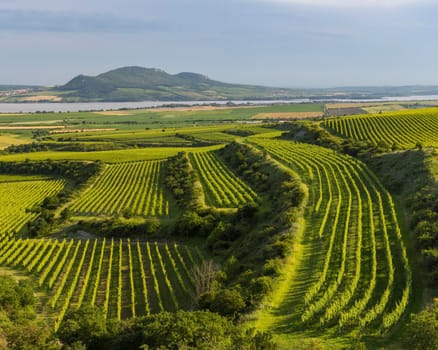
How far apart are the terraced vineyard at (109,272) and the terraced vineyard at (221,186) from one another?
49.7 ft

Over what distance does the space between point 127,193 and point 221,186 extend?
23.2m

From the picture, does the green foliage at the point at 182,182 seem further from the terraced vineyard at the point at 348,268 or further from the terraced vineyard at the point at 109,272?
the terraced vineyard at the point at 348,268

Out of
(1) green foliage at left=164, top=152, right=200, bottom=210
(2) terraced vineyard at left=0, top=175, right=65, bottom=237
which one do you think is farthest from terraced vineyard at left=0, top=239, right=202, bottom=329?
(1) green foliage at left=164, top=152, right=200, bottom=210

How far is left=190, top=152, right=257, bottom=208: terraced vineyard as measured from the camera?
7181cm

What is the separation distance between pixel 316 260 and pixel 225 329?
14418mm

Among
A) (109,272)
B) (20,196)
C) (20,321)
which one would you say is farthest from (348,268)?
(20,196)

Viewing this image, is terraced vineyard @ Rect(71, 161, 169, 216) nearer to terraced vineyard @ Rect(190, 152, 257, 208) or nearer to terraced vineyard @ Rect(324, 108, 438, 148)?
terraced vineyard @ Rect(190, 152, 257, 208)

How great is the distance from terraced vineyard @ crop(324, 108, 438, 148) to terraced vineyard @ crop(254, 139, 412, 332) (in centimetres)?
4935

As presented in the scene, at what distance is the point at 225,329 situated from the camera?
989 inches

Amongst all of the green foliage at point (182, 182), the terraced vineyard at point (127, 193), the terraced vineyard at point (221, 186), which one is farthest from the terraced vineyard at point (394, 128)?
the terraced vineyard at point (127, 193)

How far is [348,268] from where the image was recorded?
112 ft

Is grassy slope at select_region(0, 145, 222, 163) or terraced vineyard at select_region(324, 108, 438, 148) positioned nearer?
terraced vineyard at select_region(324, 108, 438, 148)

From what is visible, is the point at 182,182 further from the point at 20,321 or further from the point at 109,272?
the point at 20,321

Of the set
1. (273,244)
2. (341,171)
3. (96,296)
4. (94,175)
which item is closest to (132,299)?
(96,296)
